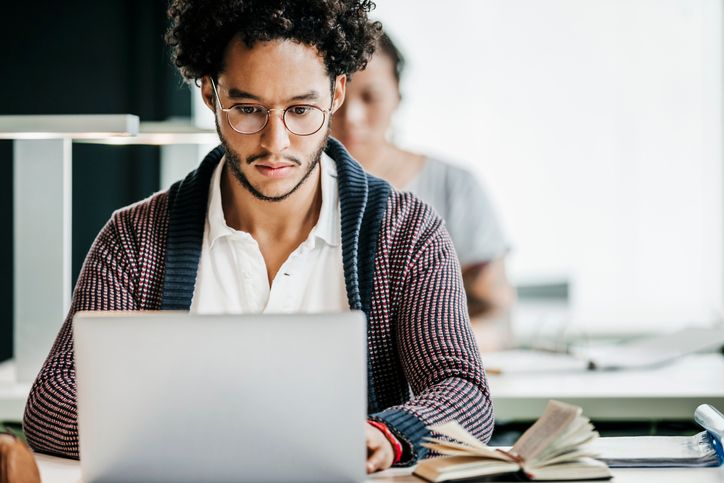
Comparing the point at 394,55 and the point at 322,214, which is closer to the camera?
the point at 322,214

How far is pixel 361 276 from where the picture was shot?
1.69 m

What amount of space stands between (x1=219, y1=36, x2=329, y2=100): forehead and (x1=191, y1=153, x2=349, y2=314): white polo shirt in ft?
0.72

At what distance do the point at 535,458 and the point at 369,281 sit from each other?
524mm

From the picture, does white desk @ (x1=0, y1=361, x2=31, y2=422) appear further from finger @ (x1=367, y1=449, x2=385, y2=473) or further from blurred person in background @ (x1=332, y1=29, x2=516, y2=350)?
blurred person in background @ (x1=332, y1=29, x2=516, y2=350)

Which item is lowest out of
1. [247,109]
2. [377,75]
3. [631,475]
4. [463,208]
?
[631,475]

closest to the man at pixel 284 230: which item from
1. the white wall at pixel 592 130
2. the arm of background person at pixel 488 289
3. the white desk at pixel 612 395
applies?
the white desk at pixel 612 395

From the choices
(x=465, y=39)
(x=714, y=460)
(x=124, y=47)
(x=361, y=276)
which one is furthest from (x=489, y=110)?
(x=714, y=460)

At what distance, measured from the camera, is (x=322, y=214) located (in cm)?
175

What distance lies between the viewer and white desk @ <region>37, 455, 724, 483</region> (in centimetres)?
126

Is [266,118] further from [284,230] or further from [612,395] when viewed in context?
[612,395]

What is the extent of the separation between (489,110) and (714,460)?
8.88 feet

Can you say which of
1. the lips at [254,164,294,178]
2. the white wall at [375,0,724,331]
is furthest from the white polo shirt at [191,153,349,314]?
the white wall at [375,0,724,331]

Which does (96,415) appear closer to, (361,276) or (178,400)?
(178,400)

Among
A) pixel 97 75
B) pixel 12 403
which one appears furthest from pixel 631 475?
pixel 97 75
